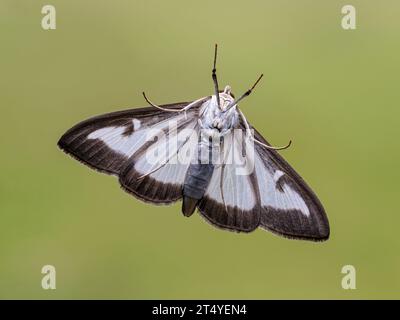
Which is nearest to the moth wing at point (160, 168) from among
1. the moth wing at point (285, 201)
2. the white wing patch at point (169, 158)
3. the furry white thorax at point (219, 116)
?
the white wing patch at point (169, 158)

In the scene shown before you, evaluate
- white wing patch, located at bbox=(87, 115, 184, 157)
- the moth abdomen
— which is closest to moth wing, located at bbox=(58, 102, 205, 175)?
white wing patch, located at bbox=(87, 115, 184, 157)

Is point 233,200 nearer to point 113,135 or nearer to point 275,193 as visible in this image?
point 275,193

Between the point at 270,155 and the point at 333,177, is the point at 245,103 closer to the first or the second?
the point at 333,177

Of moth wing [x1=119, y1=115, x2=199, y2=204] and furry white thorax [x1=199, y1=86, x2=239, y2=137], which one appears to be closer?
furry white thorax [x1=199, y1=86, x2=239, y2=137]

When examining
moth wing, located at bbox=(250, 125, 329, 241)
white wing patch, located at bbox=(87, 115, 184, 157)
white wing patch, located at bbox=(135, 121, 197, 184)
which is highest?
white wing patch, located at bbox=(87, 115, 184, 157)

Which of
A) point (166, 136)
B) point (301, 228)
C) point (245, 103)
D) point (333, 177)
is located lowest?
point (301, 228)

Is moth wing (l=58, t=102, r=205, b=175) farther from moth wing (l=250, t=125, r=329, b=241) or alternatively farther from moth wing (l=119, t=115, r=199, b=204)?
moth wing (l=250, t=125, r=329, b=241)

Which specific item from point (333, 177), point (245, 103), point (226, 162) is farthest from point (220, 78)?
point (226, 162)
